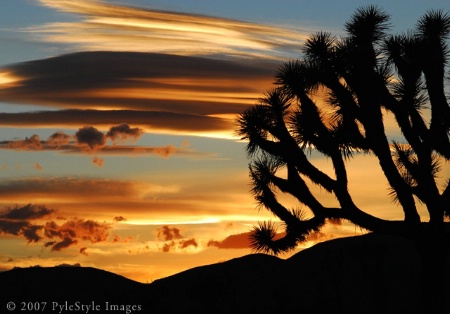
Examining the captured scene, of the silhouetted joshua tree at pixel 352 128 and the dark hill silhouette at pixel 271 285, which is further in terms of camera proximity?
the dark hill silhouette at pixel 271 285

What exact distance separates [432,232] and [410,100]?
270cm

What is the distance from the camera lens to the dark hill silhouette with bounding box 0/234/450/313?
22266 millimetres

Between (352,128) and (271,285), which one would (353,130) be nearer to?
(352,128)

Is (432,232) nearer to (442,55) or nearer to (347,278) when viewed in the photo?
(442,55)

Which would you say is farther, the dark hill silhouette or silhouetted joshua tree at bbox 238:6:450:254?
the dark hill silhouette

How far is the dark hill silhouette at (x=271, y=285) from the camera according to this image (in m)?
22.3

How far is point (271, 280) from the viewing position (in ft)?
89.2

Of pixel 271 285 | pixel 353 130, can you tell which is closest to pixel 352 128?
pixel 353 130

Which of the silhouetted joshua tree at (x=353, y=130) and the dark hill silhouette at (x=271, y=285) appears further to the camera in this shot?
the dark hill silhouette at (x=271, y=285)

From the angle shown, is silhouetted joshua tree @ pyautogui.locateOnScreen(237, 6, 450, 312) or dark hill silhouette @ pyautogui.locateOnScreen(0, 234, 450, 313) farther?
dark hill silhouette @ pyautogui.locateOnScreen(0, 234, 450, 313)

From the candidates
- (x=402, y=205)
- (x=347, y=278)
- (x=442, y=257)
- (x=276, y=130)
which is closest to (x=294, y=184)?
(x=276, y=130)

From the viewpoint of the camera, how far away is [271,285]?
26.8 m

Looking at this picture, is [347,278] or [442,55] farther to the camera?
[347,278]

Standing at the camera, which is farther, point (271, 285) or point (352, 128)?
point (271, 285)
